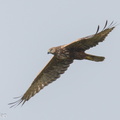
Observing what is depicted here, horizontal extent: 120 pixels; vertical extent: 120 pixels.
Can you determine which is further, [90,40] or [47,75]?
[47,75]

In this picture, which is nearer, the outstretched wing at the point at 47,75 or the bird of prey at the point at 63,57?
the bird of prey at the point at 63,57

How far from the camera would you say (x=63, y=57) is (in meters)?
16.7

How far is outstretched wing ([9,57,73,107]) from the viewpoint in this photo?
682 inches

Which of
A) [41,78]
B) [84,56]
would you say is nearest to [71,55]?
[84,56]

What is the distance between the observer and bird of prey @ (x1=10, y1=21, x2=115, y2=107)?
53.0ft

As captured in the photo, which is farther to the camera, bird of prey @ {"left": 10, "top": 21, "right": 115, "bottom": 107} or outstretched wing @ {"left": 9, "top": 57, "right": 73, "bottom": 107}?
outstretched wing @ {"left": 9, "top": 57, "right": 73, "bottom": 107}

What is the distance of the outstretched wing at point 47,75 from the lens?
17322 millimetres

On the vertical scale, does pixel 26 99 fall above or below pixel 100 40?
below

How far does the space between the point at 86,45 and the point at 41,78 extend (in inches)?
82.8

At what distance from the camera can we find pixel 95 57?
1653 cm

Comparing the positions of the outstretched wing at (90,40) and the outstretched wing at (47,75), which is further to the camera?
the outstretched wing at (47,75)

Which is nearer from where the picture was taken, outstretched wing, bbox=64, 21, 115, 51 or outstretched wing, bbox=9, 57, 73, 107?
outstretched wing, bbox=64, 21, 115, 51

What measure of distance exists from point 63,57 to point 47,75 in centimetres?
117

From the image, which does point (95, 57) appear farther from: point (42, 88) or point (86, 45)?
point (42, 88)
